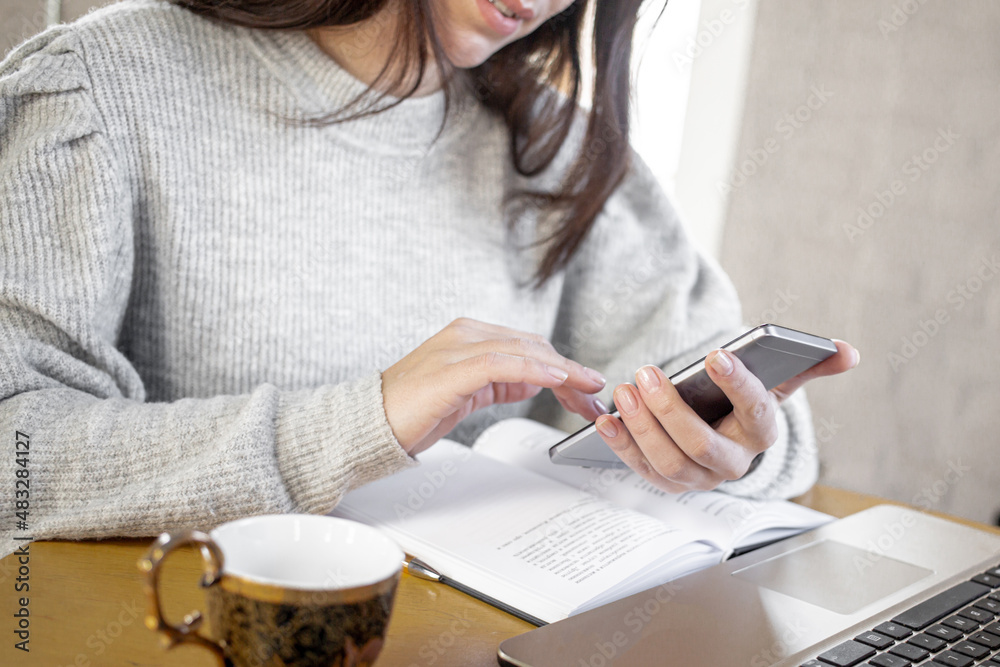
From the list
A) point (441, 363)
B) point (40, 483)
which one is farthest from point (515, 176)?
point (40, 483)

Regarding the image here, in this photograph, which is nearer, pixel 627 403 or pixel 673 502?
pixel 627 403

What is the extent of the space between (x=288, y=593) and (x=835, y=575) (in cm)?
46

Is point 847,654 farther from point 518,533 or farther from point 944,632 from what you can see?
point 518,533

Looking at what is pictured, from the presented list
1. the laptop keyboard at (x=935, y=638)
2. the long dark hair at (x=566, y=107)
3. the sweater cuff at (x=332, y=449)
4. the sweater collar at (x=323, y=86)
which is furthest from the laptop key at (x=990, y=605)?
the sweater collar at (x=323, y=86)

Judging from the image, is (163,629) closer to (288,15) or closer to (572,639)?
(572,639)

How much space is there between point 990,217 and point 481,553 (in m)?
1.64

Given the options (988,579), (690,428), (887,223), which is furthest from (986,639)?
(887,223)

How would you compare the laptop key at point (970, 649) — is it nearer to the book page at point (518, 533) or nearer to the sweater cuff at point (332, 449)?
the book page at point (518, 533)

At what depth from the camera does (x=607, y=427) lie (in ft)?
2.02

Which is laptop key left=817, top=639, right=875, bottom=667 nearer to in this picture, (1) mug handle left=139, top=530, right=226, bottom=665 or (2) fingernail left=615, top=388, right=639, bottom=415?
(2) fingernail left=615, top=388, right=639, bottom=415

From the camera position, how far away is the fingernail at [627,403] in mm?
604

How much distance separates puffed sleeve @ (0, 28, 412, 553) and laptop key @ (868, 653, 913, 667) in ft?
1.10

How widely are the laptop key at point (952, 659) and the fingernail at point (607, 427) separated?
249mm

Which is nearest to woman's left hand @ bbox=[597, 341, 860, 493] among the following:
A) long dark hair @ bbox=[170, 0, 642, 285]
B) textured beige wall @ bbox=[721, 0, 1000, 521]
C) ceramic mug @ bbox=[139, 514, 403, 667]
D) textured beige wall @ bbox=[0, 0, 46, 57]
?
ceramic mug @ bbox=[139, 514, 403, 667]
